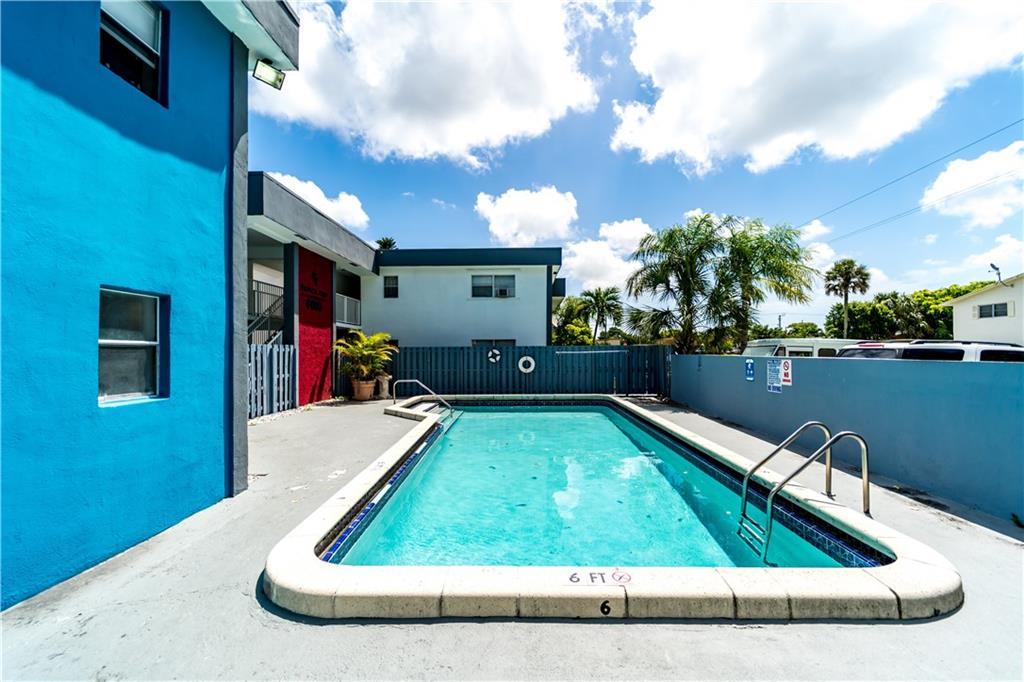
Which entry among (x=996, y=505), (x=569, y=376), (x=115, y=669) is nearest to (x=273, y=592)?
(x=115, y=669)

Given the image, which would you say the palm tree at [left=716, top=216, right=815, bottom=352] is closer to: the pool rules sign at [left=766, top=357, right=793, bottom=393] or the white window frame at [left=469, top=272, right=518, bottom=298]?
the pool rules sign at [left=766, top=357, right=793, bottom=393]

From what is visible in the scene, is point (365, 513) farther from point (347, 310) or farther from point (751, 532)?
point (347, 310)

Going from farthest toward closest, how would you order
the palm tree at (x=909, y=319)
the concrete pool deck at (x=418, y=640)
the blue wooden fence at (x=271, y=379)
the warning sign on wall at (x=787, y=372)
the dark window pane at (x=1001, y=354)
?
A: the palm tree at (x=909, y=319) < the blue wooden fence at (x=271, y=379) < the warning sign on wall at (x=787, y=372) < the dark window pane at (x=1001, y=354) < the concrete pool deck at (x=418, y=640)

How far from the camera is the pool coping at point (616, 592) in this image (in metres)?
2.48

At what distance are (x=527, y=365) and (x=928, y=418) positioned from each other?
35.2 ft

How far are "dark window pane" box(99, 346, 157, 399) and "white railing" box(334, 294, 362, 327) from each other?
389 inches

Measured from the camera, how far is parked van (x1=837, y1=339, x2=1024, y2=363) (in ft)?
19.4

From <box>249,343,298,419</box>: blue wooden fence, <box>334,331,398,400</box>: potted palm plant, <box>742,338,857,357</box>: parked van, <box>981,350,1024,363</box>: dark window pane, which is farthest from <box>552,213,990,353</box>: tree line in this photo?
<box>249,343,298,419</box>: blue wooden fence

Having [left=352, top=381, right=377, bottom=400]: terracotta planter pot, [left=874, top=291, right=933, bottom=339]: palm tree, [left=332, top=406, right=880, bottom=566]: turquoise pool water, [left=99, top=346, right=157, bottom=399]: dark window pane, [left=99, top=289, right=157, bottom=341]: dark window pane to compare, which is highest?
[left=874, top=291, right=933, bottom=339]: palm tree

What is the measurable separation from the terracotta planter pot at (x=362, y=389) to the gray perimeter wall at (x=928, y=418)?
35.5 feet

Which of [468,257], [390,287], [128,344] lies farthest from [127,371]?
[390,287]

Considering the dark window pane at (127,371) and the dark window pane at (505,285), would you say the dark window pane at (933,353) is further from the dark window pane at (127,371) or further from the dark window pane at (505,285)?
the dark window pane at (505,285)

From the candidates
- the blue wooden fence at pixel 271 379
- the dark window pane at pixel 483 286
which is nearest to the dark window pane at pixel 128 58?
the blue wooden fence at pixel 271 379

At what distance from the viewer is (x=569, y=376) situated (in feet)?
47.5
